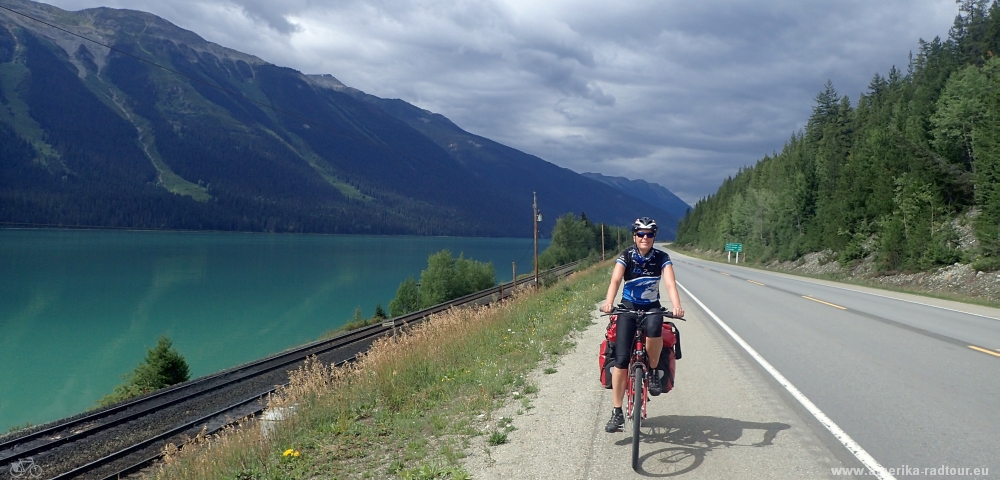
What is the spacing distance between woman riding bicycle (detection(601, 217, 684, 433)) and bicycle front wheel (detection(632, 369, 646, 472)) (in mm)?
199

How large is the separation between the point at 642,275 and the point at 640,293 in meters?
0.16

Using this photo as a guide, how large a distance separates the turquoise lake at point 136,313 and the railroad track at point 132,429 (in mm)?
7717

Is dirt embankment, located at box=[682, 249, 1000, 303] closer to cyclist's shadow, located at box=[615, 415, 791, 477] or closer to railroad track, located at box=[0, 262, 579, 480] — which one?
cyclist's shadow, located at box=[615, 415, 791, 477]

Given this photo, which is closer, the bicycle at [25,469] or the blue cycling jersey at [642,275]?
the blue cycling jersey at [642,275]

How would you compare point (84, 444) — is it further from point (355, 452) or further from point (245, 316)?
point (245, 316)

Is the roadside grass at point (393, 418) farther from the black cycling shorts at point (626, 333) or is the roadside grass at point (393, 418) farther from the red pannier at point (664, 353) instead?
the black cycling shorts at point (626, 333)

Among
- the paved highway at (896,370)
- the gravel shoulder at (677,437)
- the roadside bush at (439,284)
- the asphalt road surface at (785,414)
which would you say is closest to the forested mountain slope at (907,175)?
the paved highway at (896,370)

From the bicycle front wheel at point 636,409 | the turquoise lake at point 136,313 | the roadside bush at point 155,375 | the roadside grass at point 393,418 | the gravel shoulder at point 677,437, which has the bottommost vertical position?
the turquoise lake at point 136,313

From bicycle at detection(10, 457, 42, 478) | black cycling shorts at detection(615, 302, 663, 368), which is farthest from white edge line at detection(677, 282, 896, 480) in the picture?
bicycle at detection(10, 457, 42, 478)

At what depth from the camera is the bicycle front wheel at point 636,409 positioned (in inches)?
190

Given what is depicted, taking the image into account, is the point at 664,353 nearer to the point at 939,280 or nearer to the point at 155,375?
the point at 155,375

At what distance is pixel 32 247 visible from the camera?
109750 mm

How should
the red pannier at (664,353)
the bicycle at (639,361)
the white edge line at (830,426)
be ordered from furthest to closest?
the red pannier at (664,353), the bicycle at (639,361), the white edge line at (830,426)

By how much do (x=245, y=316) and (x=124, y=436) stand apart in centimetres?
3396
